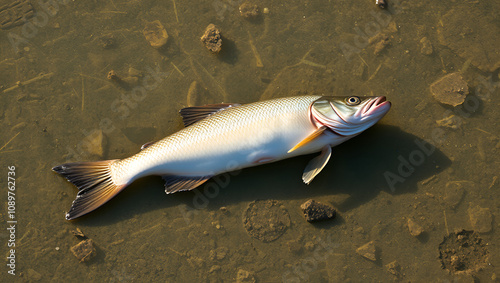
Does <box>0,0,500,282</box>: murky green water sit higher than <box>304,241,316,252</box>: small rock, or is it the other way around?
<box>0,0,500,282</box>: murky green water

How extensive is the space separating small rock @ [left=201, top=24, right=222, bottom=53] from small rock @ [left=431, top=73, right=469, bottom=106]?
335 centimetres

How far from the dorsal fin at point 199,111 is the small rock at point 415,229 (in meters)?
3.08

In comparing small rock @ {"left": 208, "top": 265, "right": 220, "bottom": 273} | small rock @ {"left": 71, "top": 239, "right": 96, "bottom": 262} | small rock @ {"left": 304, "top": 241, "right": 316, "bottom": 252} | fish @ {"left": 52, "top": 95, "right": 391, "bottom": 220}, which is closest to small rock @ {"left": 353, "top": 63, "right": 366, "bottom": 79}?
fish @ {"left": 52, "top": 95, "right": 391, "bottom": 220}

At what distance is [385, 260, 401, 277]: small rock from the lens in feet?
18.2

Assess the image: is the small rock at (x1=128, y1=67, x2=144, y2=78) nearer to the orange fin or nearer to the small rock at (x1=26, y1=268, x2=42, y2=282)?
the orange fin

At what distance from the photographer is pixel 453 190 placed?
572 centimetres

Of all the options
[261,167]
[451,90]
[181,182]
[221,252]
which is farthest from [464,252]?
[181,182]

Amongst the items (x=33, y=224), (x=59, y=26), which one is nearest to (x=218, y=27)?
(x=59, y=26)

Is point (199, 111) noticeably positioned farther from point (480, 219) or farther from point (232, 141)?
point (480, 219)

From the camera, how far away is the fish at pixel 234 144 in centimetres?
530

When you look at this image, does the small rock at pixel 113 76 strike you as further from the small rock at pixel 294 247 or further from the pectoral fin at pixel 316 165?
the small rock at pixel 294 247

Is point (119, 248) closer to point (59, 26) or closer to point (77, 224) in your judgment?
point (77, 224)

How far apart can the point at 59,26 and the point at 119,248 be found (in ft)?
11.7

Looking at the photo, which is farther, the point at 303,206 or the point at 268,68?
the point at 268,68
